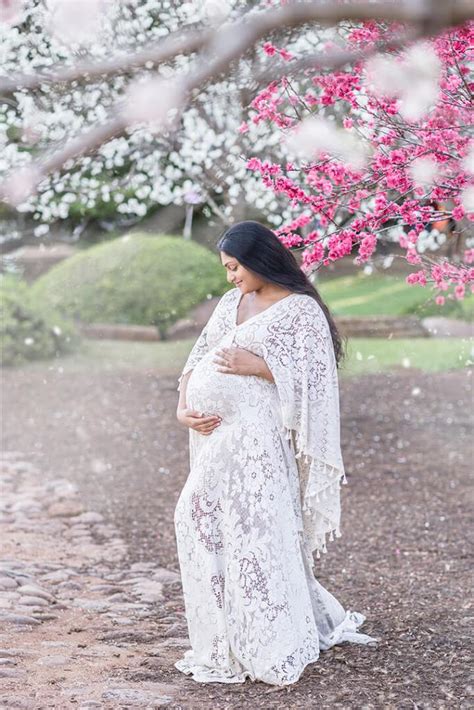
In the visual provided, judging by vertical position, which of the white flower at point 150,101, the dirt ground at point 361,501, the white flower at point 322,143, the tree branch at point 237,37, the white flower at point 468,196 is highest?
the tree branch at point 237,37

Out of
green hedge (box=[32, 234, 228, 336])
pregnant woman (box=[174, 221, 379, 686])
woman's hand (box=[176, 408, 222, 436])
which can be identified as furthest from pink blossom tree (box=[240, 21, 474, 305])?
green hedge (box=[32, 234, 228, 336])

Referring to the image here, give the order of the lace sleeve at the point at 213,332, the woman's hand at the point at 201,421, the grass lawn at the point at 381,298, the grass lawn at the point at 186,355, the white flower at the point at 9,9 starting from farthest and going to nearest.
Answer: the grass lawn at the point at 381,298 < the grass lawn at the point at 186,355 < the white flower at the point at 9,9 < the lace sleeve at the point at 213,332 < the woman's hand at the point at 201,421

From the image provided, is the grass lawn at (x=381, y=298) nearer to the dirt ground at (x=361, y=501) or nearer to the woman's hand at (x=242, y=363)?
the dirt ground at (x=361, y=501)

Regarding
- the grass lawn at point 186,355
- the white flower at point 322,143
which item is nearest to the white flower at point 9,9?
the white flower at point 322,143

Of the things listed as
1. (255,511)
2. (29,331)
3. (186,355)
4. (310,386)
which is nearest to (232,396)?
(310,386)

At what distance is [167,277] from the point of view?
12477 millimetres

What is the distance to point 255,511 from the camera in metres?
3.52

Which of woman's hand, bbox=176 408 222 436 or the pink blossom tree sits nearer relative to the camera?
woman's hand, bbox=176 408 222 436

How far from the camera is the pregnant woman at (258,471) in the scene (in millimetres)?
3516

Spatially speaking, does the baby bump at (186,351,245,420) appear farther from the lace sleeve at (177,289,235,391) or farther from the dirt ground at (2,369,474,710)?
the dirt ground at (2,369,474,710)

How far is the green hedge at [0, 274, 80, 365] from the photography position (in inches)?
450

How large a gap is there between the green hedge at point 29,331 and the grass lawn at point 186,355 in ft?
0.46

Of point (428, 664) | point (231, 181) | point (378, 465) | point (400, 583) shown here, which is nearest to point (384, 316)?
point (231, 181)

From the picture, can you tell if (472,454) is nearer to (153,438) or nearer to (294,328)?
(153,438)
